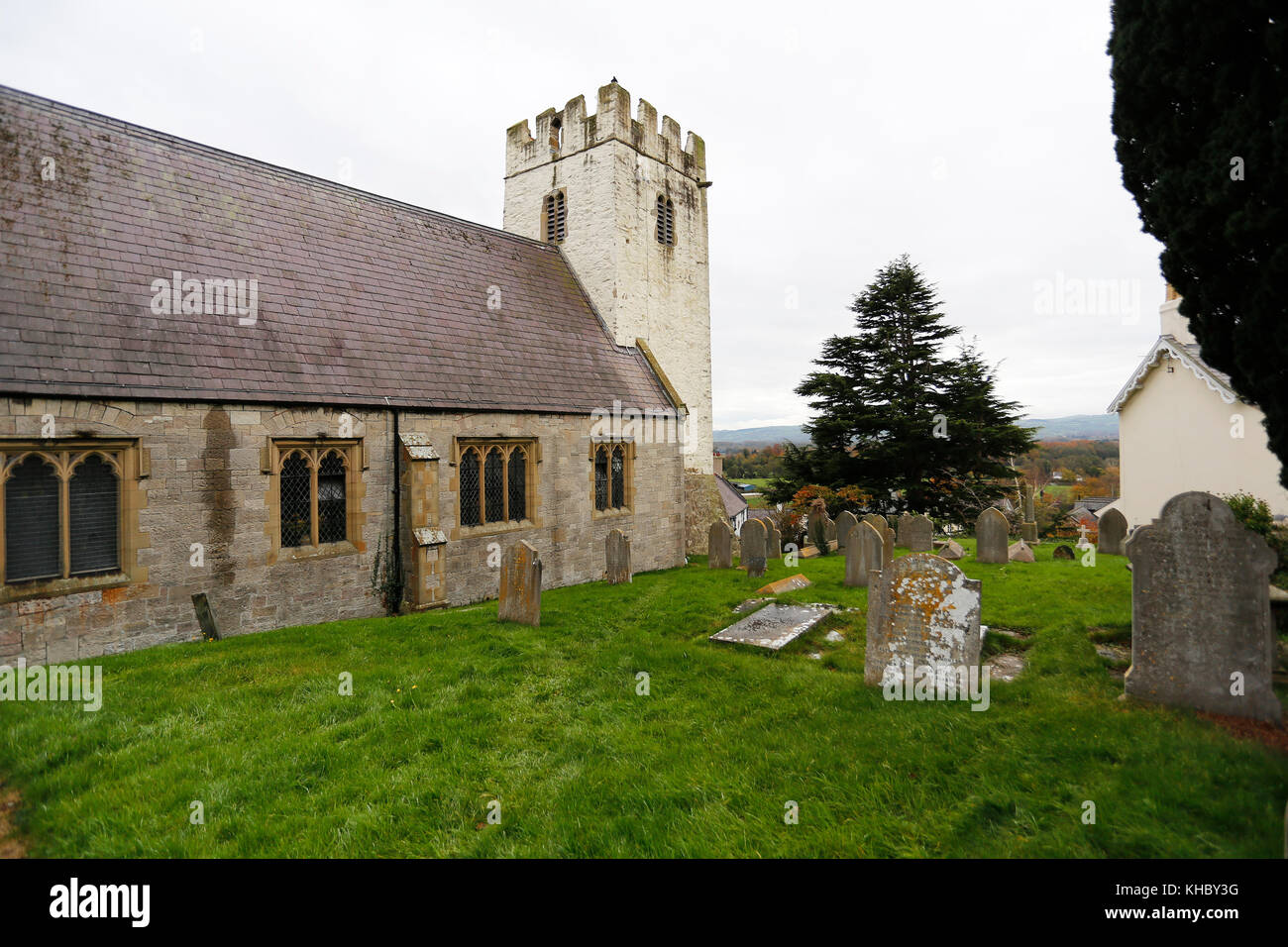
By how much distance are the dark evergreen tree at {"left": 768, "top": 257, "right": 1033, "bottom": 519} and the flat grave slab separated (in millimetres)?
14263

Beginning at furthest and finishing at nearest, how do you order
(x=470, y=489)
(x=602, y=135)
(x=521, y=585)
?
(x=602, y=135), (x=470, y=489), (x=521, y=585)

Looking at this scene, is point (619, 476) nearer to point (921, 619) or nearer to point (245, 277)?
point (245, 277)

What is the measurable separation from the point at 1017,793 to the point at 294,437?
10.5m

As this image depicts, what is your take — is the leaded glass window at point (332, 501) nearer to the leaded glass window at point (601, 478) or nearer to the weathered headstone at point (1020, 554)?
the leaded glass window at point (601, 478)

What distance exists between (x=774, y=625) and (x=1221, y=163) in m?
6.64

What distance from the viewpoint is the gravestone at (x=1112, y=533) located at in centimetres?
1499

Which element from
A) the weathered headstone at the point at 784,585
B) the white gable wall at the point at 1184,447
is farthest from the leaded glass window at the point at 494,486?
the white gable wall at the point at 1184,447

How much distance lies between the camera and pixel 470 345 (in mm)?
13383

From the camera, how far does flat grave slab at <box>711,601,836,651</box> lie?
26.4 feet

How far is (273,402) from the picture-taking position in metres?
9.67

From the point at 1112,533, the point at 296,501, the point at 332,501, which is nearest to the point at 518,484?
the point at 332,501

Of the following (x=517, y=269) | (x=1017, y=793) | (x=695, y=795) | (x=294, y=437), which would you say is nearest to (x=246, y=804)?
(x=695, y=795)

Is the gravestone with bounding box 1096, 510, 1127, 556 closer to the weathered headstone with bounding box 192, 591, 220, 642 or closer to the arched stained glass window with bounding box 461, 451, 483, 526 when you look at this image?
the arched stained glass window with bounding box 461, 451, 483, 526

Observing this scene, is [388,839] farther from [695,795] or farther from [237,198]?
[237,198]
